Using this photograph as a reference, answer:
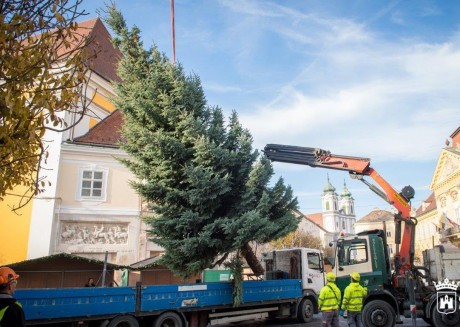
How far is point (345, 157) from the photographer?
1545cm

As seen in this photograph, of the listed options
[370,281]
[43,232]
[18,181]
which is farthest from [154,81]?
[43,232]

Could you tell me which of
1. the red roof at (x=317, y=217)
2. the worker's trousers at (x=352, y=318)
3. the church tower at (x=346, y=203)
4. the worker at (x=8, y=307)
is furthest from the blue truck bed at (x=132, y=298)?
the church tower at (x=346, y=203)

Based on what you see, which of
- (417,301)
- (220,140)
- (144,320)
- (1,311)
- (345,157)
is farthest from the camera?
(345,157)

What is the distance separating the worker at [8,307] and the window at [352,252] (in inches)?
455

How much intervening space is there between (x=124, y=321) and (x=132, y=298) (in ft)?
1.99

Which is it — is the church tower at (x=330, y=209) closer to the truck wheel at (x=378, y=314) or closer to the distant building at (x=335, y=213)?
the distant building at (x=335, y=213)

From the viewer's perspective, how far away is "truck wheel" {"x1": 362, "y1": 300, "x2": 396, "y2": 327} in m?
12.0

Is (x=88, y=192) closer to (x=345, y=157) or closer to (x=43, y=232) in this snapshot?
(x=43, y=232)

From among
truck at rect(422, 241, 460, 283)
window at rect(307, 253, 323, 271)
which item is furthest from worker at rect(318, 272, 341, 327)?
window at rect(307, 253, 323, 271)

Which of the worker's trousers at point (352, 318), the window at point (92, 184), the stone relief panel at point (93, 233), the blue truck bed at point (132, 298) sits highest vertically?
the window at point (92, 184)

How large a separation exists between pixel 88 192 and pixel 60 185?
145 centimetres

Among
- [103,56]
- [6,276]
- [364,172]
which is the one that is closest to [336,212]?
[103,56]

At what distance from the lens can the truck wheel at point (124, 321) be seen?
1014 centimetres

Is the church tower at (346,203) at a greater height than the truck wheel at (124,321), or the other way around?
the church tower at (346,203)
